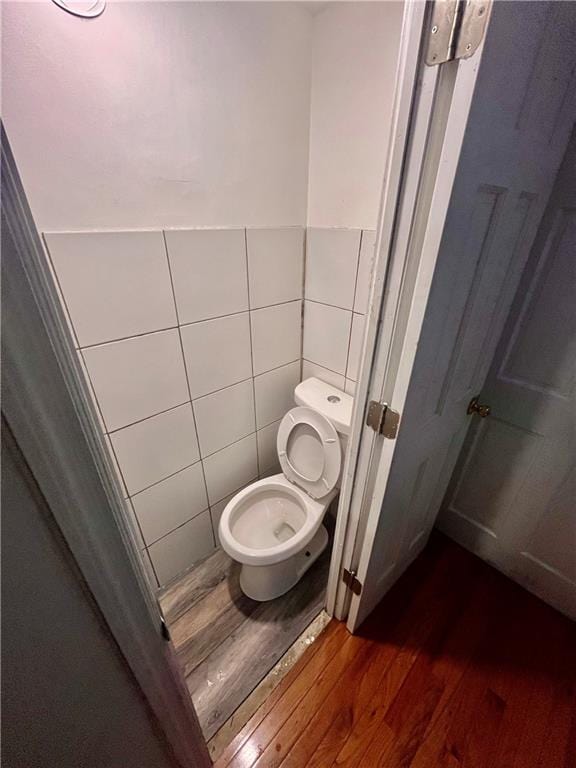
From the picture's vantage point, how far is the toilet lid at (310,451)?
4.08 feet

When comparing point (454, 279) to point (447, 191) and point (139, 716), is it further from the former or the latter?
point (139, 716)

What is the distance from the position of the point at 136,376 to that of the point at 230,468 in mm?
628

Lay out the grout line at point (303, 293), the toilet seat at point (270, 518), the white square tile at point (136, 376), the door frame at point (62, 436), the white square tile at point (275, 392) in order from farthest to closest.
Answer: the white square tile at point (275, 392), the grout line at point (303, 293), the toilet seat at point (270, 518), the white square tile at point (136, 376), the door frame at point (62, 436)

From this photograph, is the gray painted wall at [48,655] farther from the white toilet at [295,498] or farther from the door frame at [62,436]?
the white toilet at [295,498]

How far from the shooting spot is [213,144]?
0.94 m

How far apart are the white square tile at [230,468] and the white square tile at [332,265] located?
28.1 inches

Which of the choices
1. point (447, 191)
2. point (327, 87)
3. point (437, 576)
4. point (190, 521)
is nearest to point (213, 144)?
point (327, 87)

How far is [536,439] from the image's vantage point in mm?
1123

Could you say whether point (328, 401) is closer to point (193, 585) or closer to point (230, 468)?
point (230, 468)

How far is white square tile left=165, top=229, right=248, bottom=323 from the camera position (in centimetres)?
97

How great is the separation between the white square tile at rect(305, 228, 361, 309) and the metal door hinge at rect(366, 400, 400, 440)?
1.81 feet

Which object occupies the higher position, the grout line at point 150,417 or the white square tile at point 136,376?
the white square tile at point 136,376

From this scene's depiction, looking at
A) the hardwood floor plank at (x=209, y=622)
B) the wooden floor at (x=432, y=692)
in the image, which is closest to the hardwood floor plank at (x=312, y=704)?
the wooden floor at (x=432, y=692)

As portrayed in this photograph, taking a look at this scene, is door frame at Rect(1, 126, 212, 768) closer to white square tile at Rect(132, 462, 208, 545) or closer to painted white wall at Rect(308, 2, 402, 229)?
white square tile at Rect(132, 462, 208, 545)
